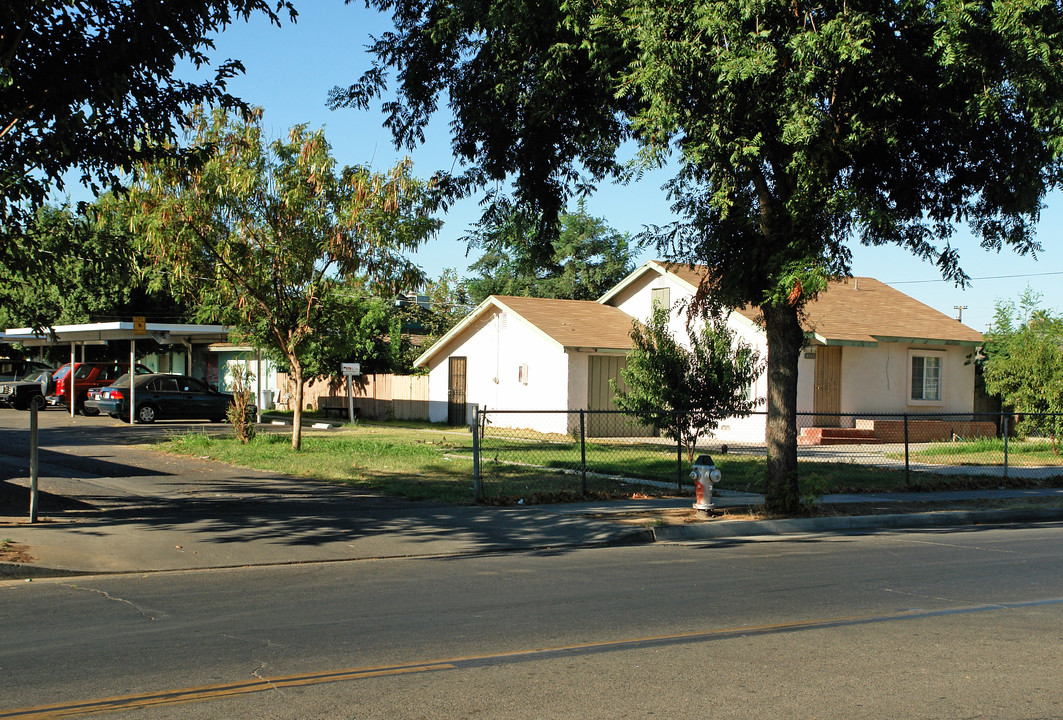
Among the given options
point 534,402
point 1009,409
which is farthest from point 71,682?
point 1009,409

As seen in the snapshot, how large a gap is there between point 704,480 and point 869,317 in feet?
63.9

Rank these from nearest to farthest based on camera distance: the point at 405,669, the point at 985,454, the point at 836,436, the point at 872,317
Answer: the point at 405,669
the point at 985,454
the point at 836,436
the point at 872,317

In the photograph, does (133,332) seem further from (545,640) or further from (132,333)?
(545,640)

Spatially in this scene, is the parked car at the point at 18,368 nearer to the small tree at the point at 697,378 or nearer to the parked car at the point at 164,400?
the parked car at the point at 164,400

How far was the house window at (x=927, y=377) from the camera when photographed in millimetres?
29875

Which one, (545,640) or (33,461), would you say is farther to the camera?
(33,461)

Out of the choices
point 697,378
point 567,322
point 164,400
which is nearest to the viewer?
point 697,378

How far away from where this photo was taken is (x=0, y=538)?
9984 mm

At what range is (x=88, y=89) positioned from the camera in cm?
1037

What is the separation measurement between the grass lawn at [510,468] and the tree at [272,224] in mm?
2997

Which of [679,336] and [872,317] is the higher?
[872,317]

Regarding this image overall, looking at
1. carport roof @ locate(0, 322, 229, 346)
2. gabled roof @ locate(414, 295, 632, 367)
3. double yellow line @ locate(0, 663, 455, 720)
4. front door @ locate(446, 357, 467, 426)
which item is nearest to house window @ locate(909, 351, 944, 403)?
gabled roof @ locate(414, 295, 632, 367)

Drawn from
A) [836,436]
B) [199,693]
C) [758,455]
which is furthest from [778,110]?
[836,436]

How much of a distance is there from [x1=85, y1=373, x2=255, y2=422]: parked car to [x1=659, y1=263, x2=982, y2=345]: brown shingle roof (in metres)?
15.3
